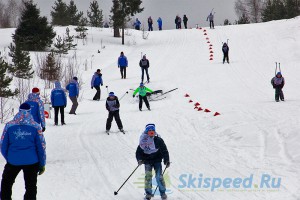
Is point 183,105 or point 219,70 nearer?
point 183,105

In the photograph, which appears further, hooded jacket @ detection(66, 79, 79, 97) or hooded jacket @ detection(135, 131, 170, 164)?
hooded jacket @ detection(66, 79, 79, 97)

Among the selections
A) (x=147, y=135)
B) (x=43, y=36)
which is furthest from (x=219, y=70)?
(x=147, y=135)

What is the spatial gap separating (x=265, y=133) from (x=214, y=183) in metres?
4.17

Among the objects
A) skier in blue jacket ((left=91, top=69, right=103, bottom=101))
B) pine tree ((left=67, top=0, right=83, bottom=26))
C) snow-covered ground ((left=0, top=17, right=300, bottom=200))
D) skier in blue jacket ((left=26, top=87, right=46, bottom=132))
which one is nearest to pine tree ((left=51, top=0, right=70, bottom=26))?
pine tree ((left=67, top=0, right=83, bottom=26))

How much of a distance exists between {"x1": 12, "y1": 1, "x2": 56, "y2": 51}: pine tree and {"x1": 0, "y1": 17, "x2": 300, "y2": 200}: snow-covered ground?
5647 millimetres

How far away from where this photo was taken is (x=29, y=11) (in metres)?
33.3

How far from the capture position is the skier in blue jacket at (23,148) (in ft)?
20.2

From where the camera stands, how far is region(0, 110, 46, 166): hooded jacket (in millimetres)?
6145

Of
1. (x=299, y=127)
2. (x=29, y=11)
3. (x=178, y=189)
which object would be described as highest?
(x=29, y=11)

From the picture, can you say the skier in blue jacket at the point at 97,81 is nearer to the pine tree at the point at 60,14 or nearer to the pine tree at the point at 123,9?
the pine tree at the point at 123,9

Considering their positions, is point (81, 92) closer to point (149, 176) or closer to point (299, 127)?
point (299, 127)

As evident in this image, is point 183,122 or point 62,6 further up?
point 62,6

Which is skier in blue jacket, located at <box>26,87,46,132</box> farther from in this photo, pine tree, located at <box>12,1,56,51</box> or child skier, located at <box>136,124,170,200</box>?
pine tree, located at <box>12,1,56,51</box>

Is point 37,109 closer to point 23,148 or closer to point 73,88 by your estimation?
point 23,148
